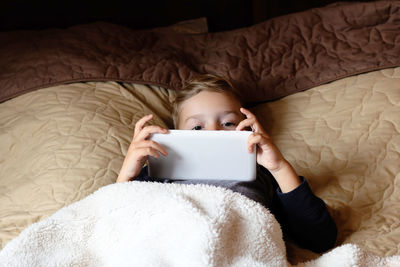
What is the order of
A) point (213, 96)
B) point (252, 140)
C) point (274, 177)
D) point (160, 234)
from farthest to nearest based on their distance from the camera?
point (213, 96) < point (274, 177) < point (252, 140) < point (160, 234)

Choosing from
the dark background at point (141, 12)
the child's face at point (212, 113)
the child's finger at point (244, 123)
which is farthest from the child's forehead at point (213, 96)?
the dark background at point (141, 12)

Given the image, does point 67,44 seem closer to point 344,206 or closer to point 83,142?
point 83,142

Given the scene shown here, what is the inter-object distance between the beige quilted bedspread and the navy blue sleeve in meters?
0.04

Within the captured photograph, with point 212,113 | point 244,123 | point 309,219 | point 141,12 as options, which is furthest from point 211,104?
point 141,12

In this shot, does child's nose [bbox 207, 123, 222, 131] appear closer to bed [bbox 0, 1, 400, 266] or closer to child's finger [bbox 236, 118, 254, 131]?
child's finger [bbox 236, 118, 254, 131]

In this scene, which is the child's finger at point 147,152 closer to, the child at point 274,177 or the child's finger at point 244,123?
A: the child at point 274,177

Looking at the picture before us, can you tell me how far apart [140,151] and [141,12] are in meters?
1.04

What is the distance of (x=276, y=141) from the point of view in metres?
1.32

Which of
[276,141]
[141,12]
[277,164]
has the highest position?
[141,12]

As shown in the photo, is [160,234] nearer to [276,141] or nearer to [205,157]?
[205,157]

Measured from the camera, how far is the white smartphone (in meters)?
0.94

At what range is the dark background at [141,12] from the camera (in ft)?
5.65

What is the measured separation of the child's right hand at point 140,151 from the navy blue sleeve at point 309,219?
1.00 ft

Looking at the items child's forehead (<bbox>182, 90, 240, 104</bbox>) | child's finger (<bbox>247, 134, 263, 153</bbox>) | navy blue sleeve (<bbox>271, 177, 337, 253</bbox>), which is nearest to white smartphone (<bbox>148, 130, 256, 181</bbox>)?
child's finger (<bbox>247, 134, 263, 153</bbox>)
